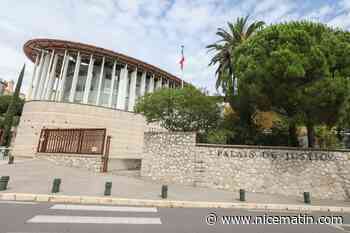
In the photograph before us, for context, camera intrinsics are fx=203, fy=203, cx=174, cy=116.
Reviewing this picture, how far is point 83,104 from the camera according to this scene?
21.1 metres

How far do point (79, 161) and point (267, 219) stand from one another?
13009mm

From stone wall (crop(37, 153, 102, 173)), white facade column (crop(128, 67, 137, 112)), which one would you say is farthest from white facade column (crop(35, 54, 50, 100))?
stone wall (crop(37, 153, 102, 173))

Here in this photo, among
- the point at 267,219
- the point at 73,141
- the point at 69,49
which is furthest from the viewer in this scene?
the point at 69,49

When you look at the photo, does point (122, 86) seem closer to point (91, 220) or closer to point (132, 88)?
point (132, 88)

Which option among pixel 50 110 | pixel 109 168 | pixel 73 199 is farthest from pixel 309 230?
pixel 50 110

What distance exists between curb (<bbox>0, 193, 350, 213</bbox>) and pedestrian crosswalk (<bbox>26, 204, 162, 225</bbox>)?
670mm

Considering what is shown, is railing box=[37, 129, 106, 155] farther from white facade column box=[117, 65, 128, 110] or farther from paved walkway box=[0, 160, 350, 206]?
white facade column box=[117, 65, 128, 110]

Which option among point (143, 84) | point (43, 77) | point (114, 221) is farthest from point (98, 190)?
point (43, 77)

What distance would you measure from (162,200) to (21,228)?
4.83m

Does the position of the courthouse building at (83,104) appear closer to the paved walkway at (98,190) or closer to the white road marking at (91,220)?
the paved walkway at (98,190)

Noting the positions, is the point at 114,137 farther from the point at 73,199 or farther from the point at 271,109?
the point at 271,109

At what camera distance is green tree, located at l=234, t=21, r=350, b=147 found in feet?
32.5

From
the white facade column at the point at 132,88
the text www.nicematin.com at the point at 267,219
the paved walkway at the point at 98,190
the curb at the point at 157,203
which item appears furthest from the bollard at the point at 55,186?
the white facade column at the point at 132,88

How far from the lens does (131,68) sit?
33656mm
